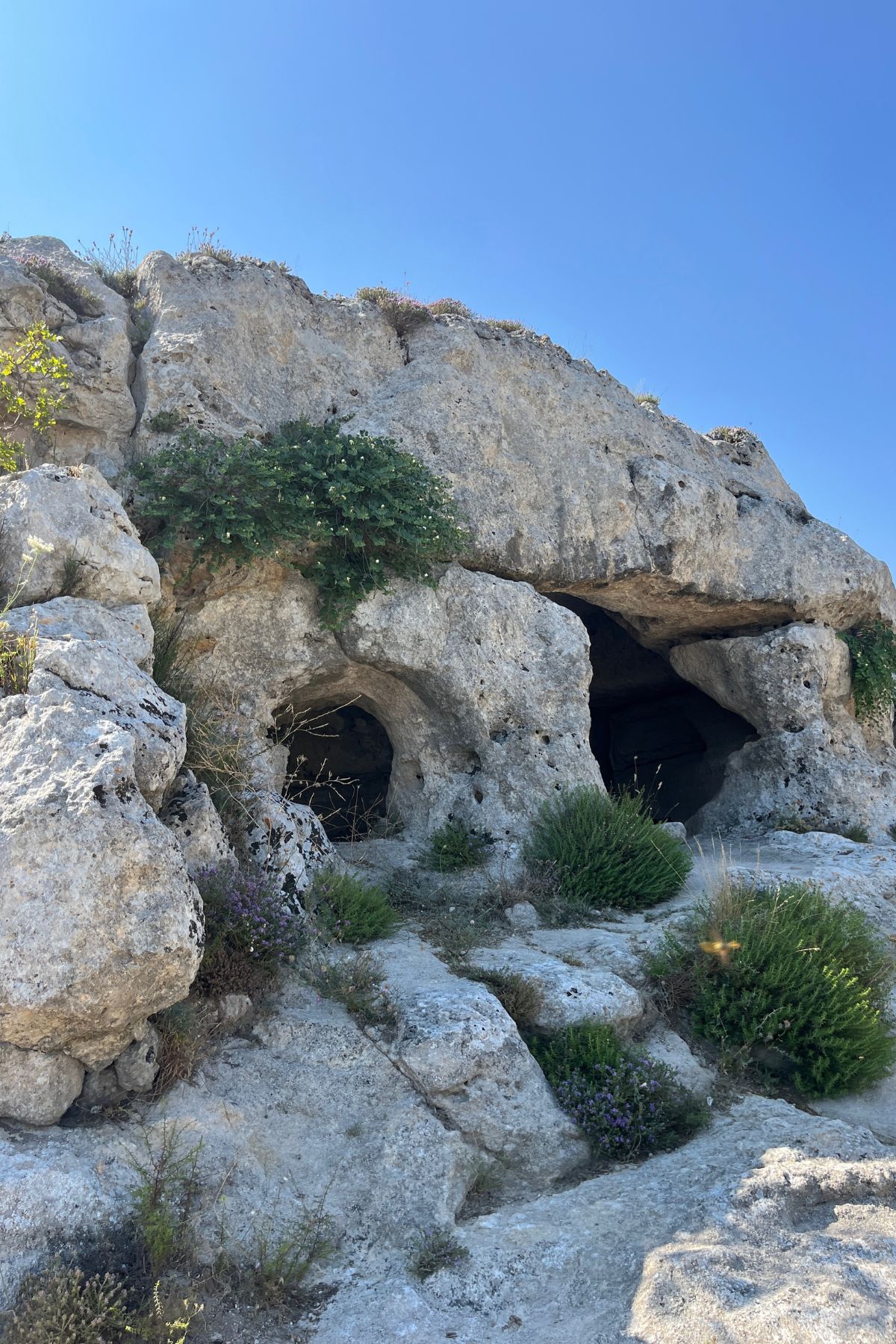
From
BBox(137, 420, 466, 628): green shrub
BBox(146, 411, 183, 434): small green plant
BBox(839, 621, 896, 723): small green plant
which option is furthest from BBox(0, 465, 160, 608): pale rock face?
BBox(839, 621, 896, 723): small green plant

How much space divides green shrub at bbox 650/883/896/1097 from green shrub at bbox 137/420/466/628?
4.35 meters

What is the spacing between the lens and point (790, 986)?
6.00 meters

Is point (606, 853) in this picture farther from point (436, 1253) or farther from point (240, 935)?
point (436, 1253)

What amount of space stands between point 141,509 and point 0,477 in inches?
61.5

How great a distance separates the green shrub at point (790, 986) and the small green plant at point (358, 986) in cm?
201

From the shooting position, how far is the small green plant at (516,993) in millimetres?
5777

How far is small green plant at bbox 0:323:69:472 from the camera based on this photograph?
704 centimetres

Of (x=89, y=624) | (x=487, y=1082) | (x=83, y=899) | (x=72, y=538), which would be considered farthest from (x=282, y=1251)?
(x=72, y=538)

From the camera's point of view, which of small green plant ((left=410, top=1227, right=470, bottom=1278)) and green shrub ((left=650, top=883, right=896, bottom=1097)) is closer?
small green plant ((left=410, top=1227, right=470, bottom=1278))

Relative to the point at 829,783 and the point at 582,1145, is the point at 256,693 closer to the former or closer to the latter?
the point at 582,1145

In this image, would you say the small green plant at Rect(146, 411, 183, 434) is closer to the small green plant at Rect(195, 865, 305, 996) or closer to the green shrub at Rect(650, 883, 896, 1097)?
the small green plant at Rect(195, 865, 305, 996)

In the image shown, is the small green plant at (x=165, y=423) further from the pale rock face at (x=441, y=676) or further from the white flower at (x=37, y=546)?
the white flower at (x=37, y=546)

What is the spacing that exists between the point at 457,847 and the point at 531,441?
5063 millimetres

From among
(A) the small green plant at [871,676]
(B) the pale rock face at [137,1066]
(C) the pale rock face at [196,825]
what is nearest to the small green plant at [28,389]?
(C) the pale rock face at [196,825]
